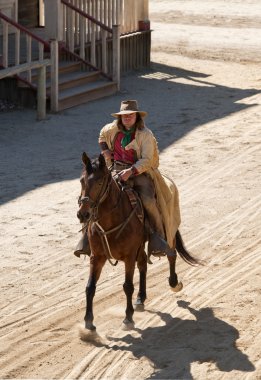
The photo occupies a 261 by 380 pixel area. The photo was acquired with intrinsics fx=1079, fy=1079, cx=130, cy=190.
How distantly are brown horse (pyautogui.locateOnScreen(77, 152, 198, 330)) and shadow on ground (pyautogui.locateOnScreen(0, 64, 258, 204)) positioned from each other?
15.6 feet

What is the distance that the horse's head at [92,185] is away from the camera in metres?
9.34

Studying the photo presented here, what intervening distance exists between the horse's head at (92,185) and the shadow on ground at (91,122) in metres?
5.40

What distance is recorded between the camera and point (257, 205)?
1498 centimetres

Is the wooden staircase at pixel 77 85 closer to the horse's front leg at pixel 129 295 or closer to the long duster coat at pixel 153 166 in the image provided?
the long duster coat at pixel 153 166

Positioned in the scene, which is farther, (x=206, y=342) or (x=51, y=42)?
(x=51, y=42)

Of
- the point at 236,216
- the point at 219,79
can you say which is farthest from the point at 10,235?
the point at 219,79

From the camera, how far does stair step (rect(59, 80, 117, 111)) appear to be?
21109 millimetres

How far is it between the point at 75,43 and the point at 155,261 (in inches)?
453

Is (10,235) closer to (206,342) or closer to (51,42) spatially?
(206,342)

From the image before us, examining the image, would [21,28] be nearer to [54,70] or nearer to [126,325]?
[54,70]

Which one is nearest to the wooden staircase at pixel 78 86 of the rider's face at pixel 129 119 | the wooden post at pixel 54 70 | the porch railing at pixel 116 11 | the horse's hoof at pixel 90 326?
the wooden post at pixel 54 70

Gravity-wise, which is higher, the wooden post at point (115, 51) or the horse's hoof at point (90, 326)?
the wooden post at point (115, 51)

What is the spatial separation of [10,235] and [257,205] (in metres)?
3.66

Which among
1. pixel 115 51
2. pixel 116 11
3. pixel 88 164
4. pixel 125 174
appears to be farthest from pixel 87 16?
pixel 88 164
